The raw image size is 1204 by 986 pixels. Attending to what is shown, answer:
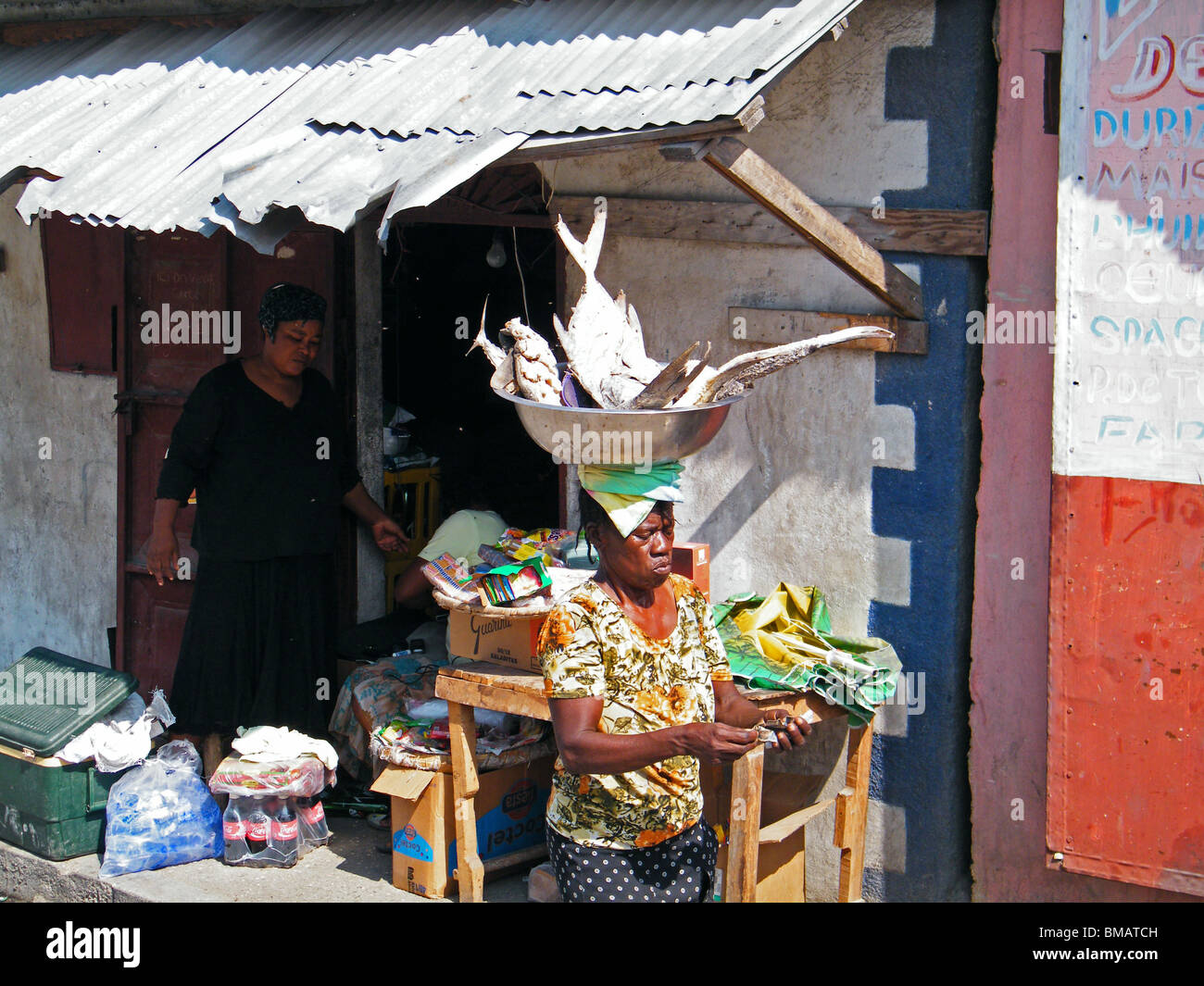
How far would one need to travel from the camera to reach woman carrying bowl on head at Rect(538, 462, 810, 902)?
319 centimetres

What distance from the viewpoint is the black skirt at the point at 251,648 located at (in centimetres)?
542

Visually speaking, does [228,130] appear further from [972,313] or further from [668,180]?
[972,313]

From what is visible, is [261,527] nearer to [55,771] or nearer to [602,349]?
[55,771]

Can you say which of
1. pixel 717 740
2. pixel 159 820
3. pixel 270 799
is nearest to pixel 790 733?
pixel 717 740

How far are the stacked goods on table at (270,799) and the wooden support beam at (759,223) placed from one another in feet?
7.86

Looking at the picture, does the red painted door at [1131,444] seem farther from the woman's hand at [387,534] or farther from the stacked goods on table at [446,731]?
the woman's hand at [387,534]

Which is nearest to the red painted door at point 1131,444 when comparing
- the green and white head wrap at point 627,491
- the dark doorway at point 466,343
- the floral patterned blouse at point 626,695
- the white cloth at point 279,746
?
the floral patterned blouse at point 626,695

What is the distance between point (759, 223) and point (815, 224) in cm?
59

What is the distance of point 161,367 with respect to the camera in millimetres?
6188

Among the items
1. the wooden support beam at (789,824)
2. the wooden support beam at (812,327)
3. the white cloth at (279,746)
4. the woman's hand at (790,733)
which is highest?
the wooden support beam at (812,327)

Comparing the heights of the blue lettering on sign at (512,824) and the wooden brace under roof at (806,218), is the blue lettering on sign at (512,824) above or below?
below

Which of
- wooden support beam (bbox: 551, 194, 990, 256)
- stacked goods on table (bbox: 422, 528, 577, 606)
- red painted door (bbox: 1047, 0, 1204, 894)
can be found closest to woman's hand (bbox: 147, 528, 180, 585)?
stacked goods on table (bbox: 422, 528, 577, 606)

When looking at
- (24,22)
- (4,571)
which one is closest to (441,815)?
(4,571)
